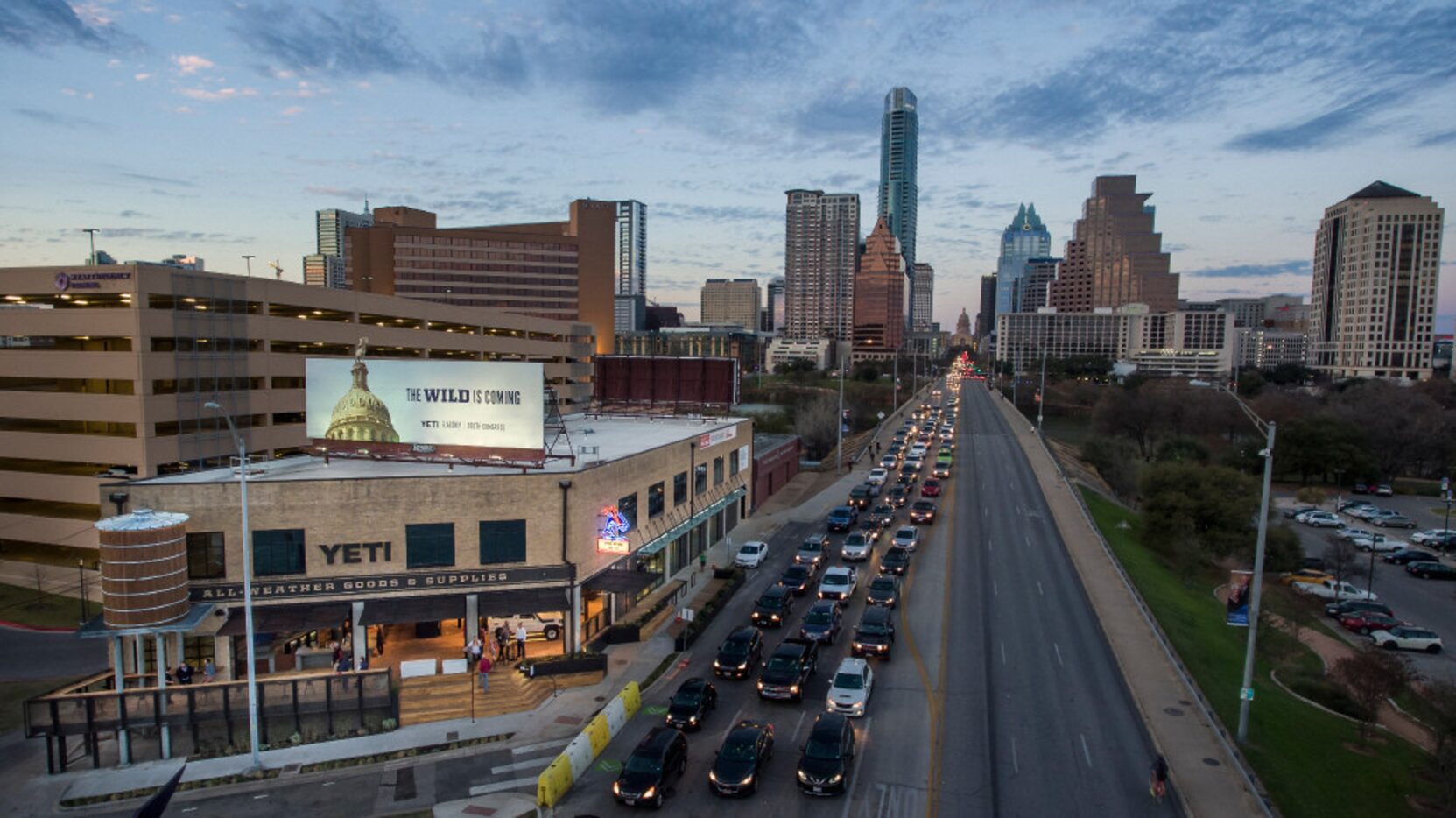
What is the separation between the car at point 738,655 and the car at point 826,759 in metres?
6.13

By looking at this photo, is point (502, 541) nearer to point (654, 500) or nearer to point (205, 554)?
point (205, 554)

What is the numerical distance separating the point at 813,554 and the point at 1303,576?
106ft

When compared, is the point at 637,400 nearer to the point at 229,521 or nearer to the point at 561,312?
the point at 229,521

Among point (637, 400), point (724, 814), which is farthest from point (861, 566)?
point (724, 814)

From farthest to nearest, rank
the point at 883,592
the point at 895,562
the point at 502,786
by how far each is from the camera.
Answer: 1. the point at 895,562
2. the point at 883,592
3. the point at 502,786

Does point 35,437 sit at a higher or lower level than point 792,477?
higher

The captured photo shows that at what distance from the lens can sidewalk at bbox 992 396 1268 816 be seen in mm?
19422

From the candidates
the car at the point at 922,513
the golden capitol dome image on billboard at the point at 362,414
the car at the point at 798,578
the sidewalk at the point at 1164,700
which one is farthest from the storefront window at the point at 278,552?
the car at the point at 922,513

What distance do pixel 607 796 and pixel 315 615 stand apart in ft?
42.0

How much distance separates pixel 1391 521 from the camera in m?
63.8

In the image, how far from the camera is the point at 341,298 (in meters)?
50.1

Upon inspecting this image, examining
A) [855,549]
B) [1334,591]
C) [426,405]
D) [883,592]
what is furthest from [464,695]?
[1334,591]

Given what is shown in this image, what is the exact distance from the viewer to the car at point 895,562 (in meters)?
38.9

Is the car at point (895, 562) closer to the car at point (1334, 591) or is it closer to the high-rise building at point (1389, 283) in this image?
the car at point (1334, 591)
